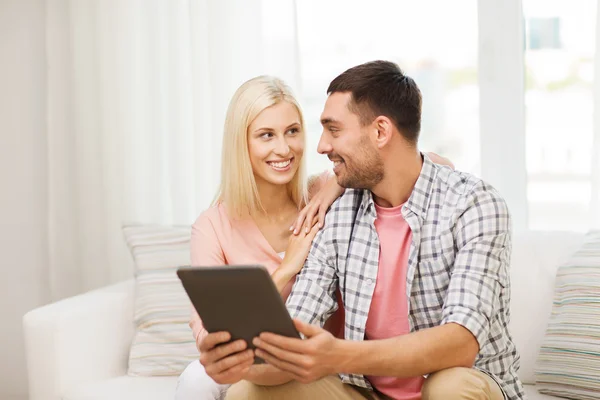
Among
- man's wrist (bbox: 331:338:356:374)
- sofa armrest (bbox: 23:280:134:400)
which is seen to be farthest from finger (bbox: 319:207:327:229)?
sofa armrest (bbox: 23:280:134:400)

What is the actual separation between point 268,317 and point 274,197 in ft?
2.82

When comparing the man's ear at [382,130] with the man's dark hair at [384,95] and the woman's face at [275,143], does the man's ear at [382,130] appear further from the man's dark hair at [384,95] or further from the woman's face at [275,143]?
the woman's face at [275,143]

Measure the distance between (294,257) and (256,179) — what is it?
34cm

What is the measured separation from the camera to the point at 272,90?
2.40 meters

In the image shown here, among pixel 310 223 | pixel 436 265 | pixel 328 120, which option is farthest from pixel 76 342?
pixel 436 265

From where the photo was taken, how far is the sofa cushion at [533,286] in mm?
2471

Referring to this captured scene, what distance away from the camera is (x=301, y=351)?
1.71m

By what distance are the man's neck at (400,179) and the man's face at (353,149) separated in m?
0.02

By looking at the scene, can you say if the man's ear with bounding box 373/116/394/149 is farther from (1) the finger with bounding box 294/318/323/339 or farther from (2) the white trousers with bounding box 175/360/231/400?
(2) the white trousers with bounding box 175/360/231/400

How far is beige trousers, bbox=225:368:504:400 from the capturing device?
1.77 m

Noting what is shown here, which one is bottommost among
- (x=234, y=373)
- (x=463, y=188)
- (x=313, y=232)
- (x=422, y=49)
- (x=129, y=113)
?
(x=234, y=373)

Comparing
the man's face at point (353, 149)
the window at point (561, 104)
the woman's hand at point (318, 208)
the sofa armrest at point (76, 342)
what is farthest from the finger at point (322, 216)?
the window at point (561, 104)

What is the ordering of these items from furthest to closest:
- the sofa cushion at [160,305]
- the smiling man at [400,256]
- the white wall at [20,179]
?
the white wall at [20,179] → the sofa cushion at [160,305] → the smiling man at [400,256]

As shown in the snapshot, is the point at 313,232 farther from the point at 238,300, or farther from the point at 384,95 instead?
the point at 238,300
